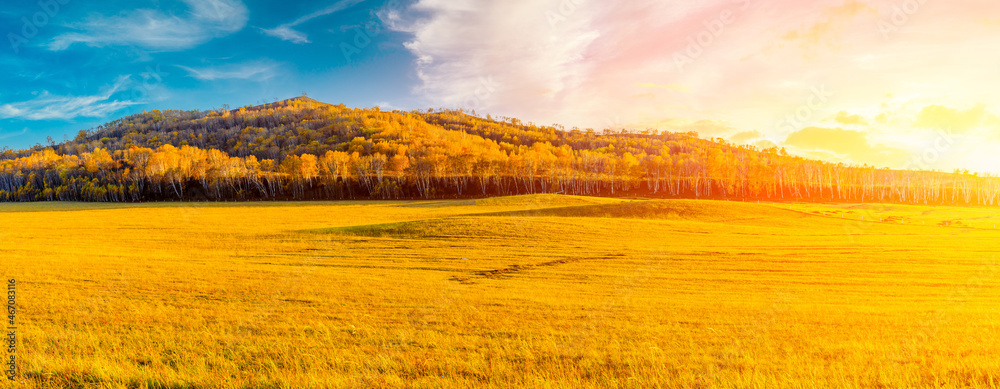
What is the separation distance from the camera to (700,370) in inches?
349

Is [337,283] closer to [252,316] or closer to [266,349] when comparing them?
[252,316]

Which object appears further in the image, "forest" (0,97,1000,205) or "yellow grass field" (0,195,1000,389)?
"forest" (0,97,1000,205)

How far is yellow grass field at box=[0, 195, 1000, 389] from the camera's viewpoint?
8523 mm

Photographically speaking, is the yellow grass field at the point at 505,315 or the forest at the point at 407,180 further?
the forest at the point at 407,180

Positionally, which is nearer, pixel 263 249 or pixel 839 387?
pixel 839 387

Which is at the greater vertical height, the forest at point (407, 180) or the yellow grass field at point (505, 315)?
the forest at point (407, 180)

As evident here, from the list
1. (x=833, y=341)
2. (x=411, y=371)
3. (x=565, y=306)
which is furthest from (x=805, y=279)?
(x=411, y=371)

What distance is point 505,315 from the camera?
538 inches

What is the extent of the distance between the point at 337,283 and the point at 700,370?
15.3 metres

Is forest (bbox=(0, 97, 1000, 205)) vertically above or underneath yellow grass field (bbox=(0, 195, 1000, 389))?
above

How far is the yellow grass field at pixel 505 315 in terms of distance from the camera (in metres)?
8.52

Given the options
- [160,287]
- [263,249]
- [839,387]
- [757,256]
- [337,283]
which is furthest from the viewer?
[263,249]

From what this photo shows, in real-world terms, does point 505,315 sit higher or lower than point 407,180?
lower

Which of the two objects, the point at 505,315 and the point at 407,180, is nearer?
the point at 505,315
